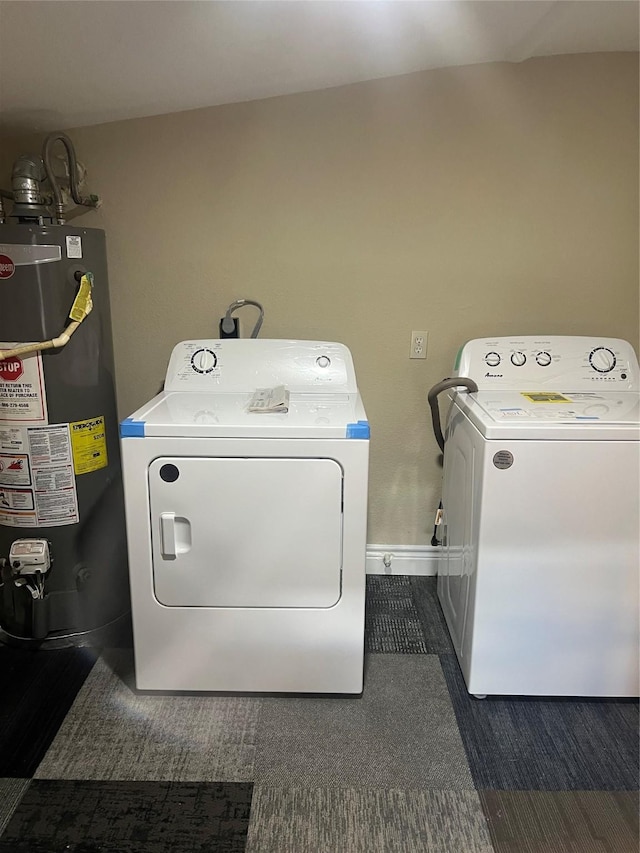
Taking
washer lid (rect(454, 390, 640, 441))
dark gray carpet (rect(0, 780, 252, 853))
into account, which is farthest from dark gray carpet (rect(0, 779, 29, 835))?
washer lid (rect(454, 390, 640, 441))

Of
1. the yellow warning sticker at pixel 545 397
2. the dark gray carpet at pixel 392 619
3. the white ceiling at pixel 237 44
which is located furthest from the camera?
the dark gray carpet at pixel 392 619

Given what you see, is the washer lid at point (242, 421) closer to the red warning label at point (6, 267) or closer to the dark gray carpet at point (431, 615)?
the red warning label at point (6, 267)

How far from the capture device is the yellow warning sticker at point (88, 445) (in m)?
1.90

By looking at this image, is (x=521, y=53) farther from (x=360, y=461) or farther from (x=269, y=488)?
(x=269, y=488)

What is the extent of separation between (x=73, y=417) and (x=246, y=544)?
727 mm

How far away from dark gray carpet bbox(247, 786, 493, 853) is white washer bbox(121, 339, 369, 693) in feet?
1.13

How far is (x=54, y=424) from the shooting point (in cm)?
185

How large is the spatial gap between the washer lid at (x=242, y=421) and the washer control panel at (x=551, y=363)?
544 mm

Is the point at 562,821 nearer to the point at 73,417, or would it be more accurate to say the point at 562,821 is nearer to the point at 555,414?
the point at 555,414

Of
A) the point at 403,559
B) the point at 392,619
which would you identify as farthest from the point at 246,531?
the point at 403,559

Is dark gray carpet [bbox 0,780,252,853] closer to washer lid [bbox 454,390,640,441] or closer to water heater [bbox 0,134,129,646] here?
water heater [bbox 0,134,129,646]

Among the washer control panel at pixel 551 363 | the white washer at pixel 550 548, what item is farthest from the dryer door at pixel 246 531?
the washer control panel at pixel 551 363

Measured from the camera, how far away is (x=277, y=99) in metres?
2.08

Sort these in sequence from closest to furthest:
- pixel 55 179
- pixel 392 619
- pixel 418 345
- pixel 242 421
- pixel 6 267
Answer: pixel 242 421 < pixel 6 267 < pixel 55 179 < pixel 392 619 < pixel 418 345
